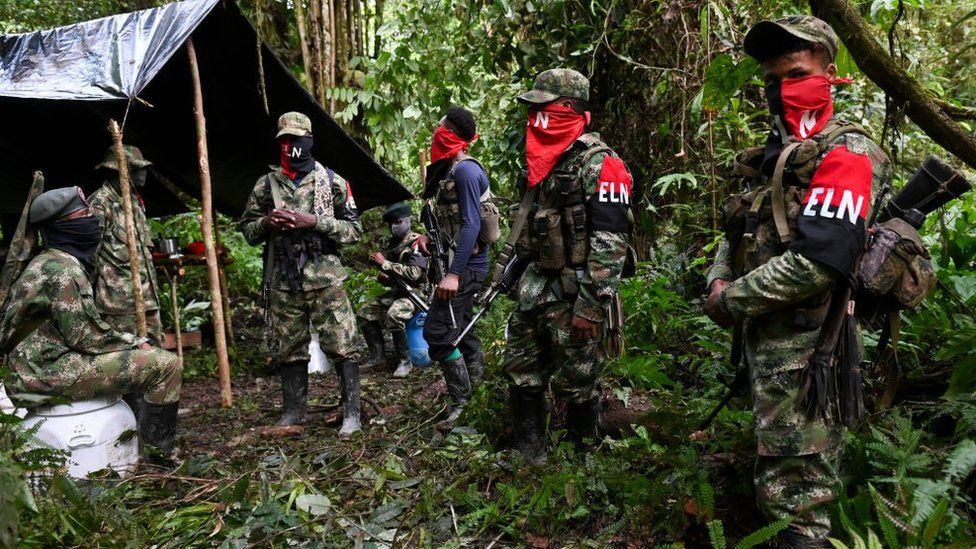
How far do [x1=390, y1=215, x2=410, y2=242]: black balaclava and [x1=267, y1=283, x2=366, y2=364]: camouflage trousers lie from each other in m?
2.12

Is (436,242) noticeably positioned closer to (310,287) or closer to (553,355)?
(310,287)

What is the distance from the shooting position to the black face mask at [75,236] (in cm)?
360

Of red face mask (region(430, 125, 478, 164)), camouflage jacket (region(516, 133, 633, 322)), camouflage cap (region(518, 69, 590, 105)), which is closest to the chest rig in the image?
camouflage jacket (region(516, 133, 633, 322))

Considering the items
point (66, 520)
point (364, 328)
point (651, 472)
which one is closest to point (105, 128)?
point (364, 328)

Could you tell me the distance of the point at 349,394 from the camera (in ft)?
14.9

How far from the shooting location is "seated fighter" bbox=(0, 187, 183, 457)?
336cm

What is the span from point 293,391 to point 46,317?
1.74 meters

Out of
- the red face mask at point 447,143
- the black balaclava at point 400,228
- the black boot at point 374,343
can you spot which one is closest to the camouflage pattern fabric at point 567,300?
the red face mask at point 447,143

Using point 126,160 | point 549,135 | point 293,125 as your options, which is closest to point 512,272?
point 549,135

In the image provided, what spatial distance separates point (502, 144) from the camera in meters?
6.96

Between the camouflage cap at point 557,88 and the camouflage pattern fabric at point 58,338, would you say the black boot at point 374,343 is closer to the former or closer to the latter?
the camouflage pattern fabric at point 58,338

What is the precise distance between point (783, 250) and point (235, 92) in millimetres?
5133

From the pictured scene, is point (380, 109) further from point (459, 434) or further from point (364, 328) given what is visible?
point (459, 434)

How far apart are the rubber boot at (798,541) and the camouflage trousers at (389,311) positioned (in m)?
4.35
